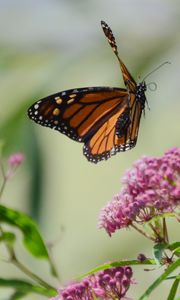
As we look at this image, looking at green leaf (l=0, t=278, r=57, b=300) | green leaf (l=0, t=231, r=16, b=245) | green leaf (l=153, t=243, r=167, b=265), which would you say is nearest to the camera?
green leaf (l=153, t=243, r=167, b=265)

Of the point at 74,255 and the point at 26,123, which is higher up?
the point at 26,123

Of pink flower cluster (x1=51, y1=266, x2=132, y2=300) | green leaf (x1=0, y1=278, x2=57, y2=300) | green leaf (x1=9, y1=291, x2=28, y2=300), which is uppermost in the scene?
pink flower cluster (x1=51, y1=266, x2=132, y2=300)

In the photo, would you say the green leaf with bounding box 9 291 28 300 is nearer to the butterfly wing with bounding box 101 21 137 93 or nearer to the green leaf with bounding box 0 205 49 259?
the green leaf with bounding box 0 205 49 259

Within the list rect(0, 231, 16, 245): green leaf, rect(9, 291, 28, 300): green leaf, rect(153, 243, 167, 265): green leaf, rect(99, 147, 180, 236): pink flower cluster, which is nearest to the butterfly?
rect(0, 231, 16, 245): green leaf

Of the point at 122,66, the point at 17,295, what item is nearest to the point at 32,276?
the point at 17,295

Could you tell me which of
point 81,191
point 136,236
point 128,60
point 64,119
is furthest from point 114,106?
point 81,191

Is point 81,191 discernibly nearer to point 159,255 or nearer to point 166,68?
point 166,68

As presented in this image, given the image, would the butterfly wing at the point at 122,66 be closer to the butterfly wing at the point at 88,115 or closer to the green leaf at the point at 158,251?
the butterfly wing at the point at 88,115
